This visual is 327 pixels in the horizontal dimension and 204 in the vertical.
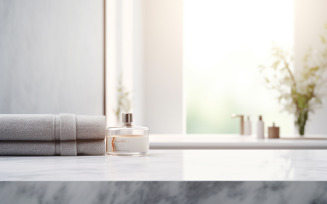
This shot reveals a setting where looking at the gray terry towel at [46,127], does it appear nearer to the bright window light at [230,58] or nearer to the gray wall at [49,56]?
the gray wall at [49,56]

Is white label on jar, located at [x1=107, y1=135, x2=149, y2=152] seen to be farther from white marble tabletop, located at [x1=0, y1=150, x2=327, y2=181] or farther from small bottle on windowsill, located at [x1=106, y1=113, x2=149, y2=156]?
white marble tabletop, located at [x1=0, y1=150, x2=327, y2=181]

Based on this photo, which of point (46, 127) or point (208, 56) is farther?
point (208, 56)

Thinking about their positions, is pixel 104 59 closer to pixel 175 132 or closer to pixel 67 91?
pixel 67 91

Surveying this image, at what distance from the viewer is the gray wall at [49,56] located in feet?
3.76

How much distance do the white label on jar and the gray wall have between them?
37cm

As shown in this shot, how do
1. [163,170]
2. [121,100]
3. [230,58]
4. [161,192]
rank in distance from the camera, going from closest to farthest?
[161,192], [163,170], [121,100], [230,58]

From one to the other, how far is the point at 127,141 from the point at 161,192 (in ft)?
1.30

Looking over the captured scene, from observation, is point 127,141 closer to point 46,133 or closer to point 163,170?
point 46,133

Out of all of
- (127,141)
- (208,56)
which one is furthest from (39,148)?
(208,56)

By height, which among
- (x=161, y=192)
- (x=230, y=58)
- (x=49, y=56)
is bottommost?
(x=161, y=192)

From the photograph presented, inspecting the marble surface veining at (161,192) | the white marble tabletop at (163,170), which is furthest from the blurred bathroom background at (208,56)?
the marble surface veining at (161,192)

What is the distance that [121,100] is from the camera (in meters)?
2.74

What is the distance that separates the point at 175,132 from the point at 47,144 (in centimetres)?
257

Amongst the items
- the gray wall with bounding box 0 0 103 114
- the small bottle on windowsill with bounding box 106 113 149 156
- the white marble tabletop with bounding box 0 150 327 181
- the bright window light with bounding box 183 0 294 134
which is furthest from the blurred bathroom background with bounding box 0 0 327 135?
the white marble tabletop with bounding box 0 150 327 181
